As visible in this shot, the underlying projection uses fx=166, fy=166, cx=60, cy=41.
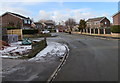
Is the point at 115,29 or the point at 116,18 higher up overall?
the point at 116,18

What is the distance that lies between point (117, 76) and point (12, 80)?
169 inches

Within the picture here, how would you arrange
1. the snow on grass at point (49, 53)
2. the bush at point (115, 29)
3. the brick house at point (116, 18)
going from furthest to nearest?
the brick house at point (116, 18) < the bush at point (115, 29) < the snow on grass at point (49, 53)

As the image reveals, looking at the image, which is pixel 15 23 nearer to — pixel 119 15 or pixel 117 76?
pixel 119 15

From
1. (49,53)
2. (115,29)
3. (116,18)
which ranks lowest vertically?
(49,53)

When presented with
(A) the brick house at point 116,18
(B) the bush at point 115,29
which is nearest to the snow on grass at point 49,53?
(B) the bush at point 115,29

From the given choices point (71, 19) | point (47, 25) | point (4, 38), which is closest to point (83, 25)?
point (4, 38)

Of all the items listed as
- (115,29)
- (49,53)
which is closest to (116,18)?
(115,29)

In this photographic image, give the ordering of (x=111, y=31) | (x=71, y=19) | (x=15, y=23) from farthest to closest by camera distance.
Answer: (x=71, y=19) → (x=15, y=23) → (x=111, y=31)

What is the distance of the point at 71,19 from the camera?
11512 centimetres

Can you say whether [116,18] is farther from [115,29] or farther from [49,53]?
[49,53]

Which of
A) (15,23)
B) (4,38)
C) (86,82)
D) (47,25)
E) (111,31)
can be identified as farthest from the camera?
(47,25)

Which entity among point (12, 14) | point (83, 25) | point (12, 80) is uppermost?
point (12, 14)

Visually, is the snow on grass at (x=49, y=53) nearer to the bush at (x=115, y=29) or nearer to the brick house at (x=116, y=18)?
the bush at (x=115, y=29)

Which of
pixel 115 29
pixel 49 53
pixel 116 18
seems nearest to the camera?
pixel 49 53
